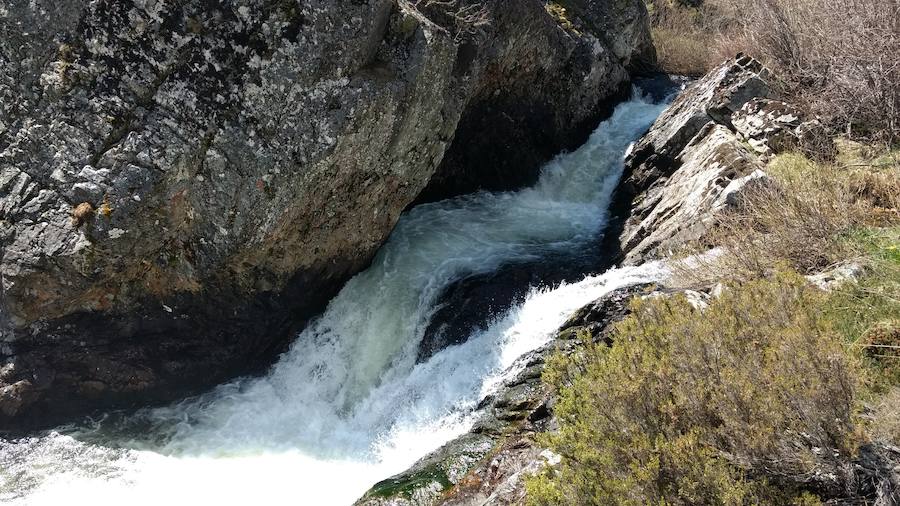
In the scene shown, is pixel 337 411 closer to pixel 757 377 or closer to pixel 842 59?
pixel 757 377

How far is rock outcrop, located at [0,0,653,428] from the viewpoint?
7.07 meters

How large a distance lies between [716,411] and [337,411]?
5822 mm

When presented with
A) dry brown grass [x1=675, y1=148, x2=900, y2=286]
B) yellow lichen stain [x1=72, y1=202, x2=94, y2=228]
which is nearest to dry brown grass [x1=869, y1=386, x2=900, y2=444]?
dry brown grass [x1=675, y1=148, x2=900, y2=286]

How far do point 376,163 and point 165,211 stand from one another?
279 cm

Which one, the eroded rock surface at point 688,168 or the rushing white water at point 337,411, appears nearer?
the rushing white water at point 337,411

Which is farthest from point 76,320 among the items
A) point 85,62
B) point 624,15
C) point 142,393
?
point 624,15

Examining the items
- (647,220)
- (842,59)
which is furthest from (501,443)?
(842,59)

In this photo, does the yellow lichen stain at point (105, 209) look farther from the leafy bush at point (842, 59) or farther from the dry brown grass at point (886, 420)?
the leafy bush at point (842, 59)

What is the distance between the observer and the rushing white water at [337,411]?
6898 mm

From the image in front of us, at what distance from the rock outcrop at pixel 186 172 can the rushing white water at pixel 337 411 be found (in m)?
0.62

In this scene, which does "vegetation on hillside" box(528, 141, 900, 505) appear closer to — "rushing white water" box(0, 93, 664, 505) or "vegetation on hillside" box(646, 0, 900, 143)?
"rushing white water" box(0, 93, 664, 505)

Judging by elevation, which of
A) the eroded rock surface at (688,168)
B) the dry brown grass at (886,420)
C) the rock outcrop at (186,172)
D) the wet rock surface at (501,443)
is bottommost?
the wet rock surface at (501,443)

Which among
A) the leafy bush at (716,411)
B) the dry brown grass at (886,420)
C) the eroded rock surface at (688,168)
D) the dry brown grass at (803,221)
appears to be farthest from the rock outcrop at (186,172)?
the dry brown grass at (886,420)

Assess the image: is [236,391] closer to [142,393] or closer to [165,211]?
[142,393]
